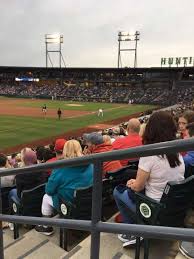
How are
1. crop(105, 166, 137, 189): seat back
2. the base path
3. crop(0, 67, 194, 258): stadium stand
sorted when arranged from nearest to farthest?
crop(105, 166, 137, 189): seat back
the base path
crop(0, 67, 194, 258): stadium stand

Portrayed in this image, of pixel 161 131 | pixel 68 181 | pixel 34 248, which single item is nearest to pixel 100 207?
pixel 161 131

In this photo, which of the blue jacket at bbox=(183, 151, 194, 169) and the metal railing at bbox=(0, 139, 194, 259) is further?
the blue jacket at bbox=(183, 151, 194, 169)

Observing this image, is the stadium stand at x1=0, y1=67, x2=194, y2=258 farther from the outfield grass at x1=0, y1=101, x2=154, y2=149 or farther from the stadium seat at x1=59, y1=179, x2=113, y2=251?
the stadium seat at x1=59, y1=179, x2=113, y2=251

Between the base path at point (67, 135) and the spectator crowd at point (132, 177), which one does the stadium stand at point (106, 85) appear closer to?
the base path at point (67, 135)

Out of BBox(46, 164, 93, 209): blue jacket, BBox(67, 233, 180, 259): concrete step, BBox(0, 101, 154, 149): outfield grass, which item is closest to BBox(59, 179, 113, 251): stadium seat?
BBox(46, 164, 93, 209): blue jacket

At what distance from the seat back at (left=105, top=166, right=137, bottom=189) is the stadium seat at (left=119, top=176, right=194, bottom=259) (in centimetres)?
121

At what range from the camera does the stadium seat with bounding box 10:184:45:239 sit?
4.62 m

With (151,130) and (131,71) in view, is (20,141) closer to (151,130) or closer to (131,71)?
(151,130)

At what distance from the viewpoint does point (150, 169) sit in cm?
307

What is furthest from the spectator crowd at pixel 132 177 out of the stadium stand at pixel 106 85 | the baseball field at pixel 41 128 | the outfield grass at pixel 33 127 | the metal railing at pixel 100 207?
the stadium stand at pixel 106 85

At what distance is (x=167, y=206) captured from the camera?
9.77ft

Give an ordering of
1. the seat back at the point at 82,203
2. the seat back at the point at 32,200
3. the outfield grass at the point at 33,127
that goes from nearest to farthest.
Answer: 1. the seat back at the point at 82,203
2. the seat back at the point at 32,200
3. the outfield grass at the point at 33,127

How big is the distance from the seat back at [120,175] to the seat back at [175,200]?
4.45ft

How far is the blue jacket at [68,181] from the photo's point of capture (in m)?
3.93
